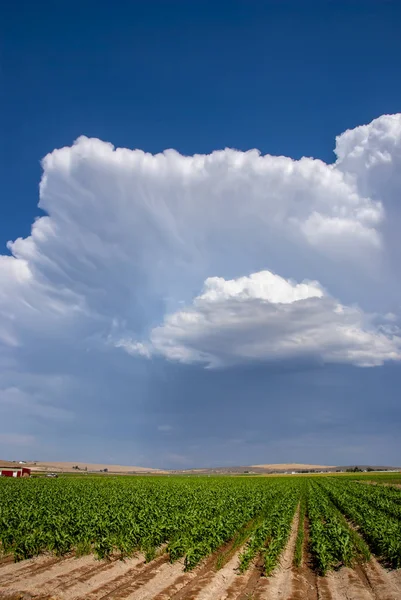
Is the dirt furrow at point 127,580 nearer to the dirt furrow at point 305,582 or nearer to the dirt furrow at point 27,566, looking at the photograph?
the dirt furrow at point 27,566

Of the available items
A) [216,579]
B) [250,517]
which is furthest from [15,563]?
[250,517]

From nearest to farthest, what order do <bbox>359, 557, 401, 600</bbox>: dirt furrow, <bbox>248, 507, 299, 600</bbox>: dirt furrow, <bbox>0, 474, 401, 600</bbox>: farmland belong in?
1. <bbox>248, 507, 299, 600</bbox>: dirt furrow
2. <bbox>0, 474, 401, 600</bbox>: farmland
3. <bbox>359, 557, 401, 600</bbox>: dirt furrow

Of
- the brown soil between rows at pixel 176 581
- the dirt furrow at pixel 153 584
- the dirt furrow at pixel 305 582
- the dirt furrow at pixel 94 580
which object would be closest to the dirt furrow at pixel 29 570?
the brown soil between rows at pixel 176 581

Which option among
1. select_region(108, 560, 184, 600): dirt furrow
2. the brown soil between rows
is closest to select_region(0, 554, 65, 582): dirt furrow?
the brown soil between rows

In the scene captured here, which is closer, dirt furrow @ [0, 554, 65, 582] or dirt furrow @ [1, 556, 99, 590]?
dirt furrow @ [1, 556, 99, 590]

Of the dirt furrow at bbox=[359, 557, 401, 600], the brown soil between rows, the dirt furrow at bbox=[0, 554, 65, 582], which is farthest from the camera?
the dirt furrow at bbox=[0, 554, 65, 582]

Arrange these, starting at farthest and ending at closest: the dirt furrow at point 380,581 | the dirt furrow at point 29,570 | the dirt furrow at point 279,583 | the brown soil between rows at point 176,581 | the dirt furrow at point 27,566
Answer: the dirt furrow at point 27,566 < the dirt furrow at point 29,570 < the dirt furrow at point 380,581 < the dirt furrow at point 279,583 < the brown soil between rows at point 176,581

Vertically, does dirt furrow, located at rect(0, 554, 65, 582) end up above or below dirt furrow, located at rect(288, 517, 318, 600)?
above

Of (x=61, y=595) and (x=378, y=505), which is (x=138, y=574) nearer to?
(x=61, y=595)

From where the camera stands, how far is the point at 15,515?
76.0 ft

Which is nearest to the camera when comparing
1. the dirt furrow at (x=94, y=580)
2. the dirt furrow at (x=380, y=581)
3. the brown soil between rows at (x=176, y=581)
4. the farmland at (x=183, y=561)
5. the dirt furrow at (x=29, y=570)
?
the dirt furrow at (x=94, y=580)

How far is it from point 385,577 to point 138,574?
8929mm

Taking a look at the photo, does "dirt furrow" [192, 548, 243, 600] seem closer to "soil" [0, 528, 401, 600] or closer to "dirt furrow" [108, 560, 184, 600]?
"soil" [0, 528, 401, 600]

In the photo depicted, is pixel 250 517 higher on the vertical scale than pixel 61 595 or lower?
lower
